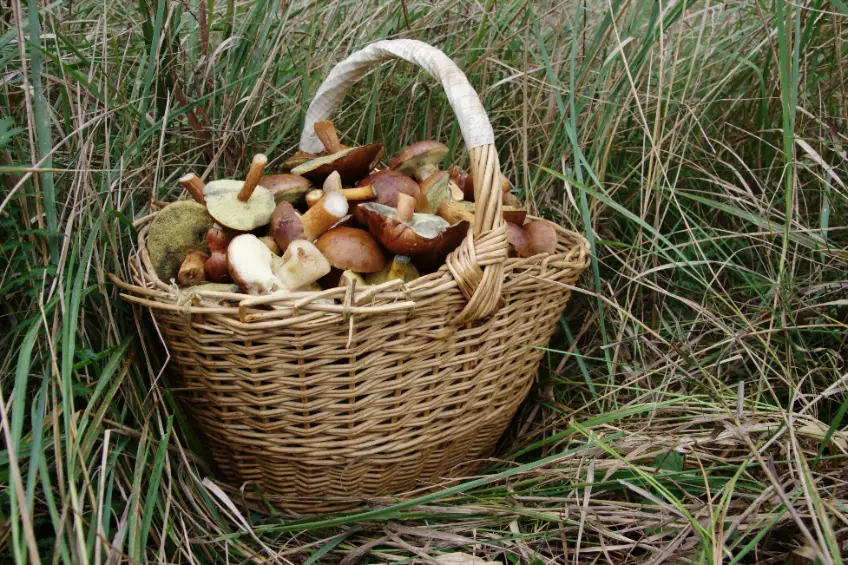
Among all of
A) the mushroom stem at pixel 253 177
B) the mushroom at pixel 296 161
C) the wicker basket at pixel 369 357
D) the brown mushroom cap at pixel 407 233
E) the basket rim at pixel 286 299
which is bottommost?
the wicker basket at pixel 369 357

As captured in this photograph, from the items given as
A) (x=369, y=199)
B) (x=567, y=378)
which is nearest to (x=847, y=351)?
(x=567, y=378)

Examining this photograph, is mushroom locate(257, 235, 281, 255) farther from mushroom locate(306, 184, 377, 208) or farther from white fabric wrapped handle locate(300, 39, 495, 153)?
white fabric wrapped handle locate(300, 39, 495, 153)

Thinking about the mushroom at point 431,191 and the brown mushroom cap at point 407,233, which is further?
the mushroom at point 431,191

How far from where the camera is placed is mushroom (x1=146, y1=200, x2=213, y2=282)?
1082 mm

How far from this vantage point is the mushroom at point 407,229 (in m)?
1.03

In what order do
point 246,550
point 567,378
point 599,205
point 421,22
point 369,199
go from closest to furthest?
point 246,550, point 369,199, point 567,378, point 599,205, point 421,22

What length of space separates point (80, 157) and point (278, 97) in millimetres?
641

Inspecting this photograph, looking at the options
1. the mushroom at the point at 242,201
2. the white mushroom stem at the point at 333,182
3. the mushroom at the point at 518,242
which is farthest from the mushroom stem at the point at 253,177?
the mushroom at the point at 518,242

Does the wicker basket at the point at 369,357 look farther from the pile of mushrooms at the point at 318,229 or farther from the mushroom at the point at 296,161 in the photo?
the mushroom at the point at 296,161

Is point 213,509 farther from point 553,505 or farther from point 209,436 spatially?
point 553,505

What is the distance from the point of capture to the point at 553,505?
1.10 meters

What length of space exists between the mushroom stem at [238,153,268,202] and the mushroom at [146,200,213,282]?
76 millimetres

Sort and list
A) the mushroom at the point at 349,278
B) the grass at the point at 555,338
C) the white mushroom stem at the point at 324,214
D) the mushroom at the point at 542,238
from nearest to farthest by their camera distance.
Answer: the grass at the point at 555,338, the mushroom at the point at 349,278, the white mushroom stem at the point at 324,214, the mushroom at the point at 542,238

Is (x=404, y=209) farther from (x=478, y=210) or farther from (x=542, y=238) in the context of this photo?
(x=542, y=238)
